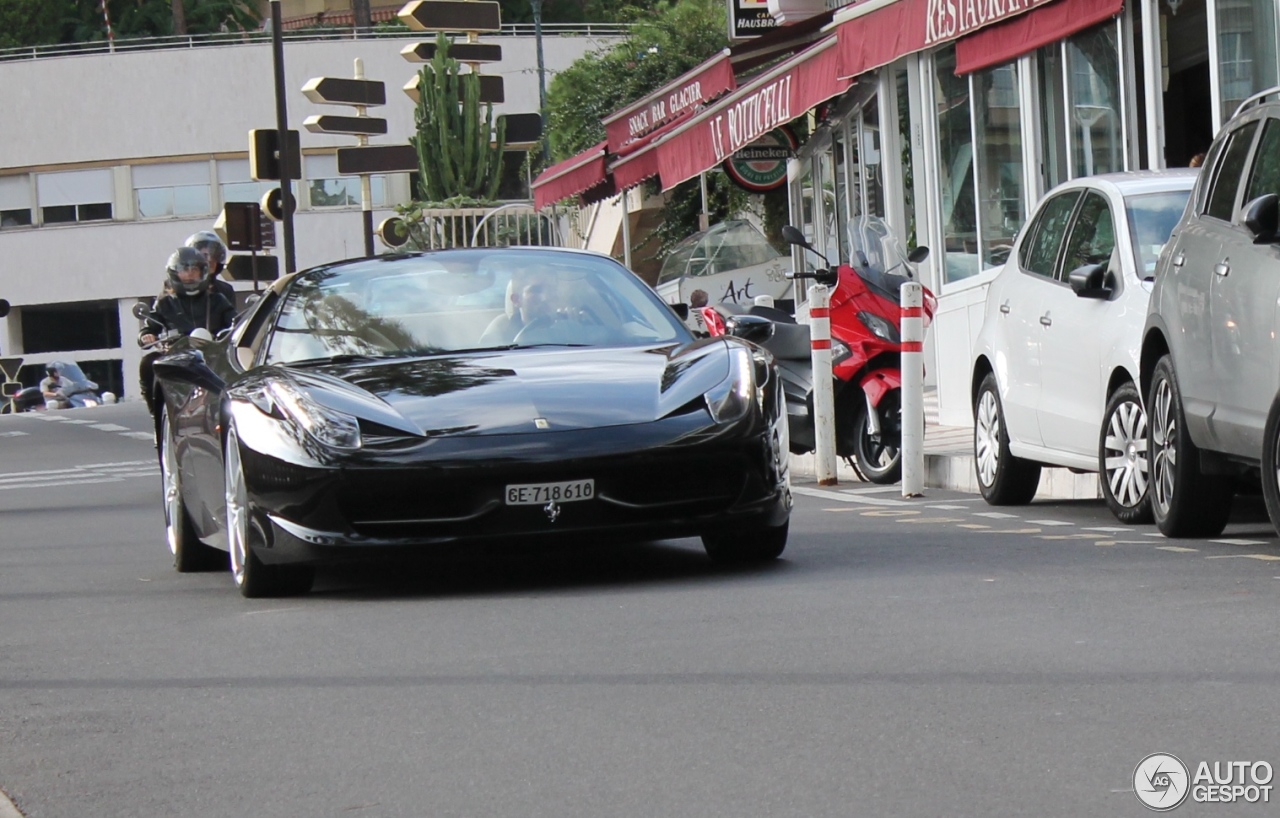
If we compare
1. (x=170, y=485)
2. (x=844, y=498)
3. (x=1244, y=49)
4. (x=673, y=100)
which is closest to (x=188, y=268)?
(x=844, y=498)

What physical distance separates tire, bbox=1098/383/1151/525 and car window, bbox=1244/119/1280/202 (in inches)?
53.3

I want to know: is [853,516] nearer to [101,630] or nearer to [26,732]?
[101,630]

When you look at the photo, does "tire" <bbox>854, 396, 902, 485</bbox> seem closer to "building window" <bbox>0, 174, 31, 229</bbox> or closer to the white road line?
the white road line

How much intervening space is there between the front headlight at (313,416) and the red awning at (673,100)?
15207 millimetres

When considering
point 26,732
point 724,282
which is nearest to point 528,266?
point 26,732

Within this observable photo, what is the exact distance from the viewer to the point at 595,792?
4.63 metres

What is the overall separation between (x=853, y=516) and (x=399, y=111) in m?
54.6

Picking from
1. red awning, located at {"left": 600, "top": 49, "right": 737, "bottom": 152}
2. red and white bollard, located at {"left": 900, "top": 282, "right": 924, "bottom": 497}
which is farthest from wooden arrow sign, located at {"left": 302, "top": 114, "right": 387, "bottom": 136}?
red and white bollard, located at {"left": 900, "top": 282, "right": 924, "bottom": 497}

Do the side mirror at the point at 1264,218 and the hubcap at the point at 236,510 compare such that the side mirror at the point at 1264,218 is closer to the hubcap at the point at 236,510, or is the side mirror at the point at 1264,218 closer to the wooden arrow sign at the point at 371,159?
the hubcap at the point at 236,510

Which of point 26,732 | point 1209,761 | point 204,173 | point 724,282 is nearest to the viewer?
point 1209,761

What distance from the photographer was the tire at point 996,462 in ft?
38.5

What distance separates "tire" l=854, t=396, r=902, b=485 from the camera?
45.8ft

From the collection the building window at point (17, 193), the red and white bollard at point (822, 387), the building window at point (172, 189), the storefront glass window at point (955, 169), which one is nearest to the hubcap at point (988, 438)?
the red and white bollard at point (822, 387)

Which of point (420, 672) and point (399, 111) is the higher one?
point (399, 111)
